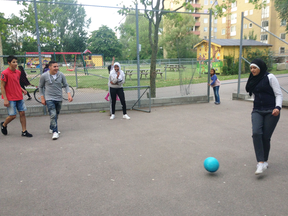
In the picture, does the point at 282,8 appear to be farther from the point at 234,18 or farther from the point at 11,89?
the point at 11,89

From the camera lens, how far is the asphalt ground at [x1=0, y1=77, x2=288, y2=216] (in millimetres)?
3059

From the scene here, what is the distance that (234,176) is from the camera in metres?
3.82

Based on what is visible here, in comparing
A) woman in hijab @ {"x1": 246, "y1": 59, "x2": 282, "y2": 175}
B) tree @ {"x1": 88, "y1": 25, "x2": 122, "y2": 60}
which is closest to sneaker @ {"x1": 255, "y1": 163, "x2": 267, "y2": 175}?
woman in hijab @ {"x1": 246, "y1": 59, "x2": 282, "y2": 175}

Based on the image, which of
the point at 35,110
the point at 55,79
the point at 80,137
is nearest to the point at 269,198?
the point at 80,137

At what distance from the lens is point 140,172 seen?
4023mm

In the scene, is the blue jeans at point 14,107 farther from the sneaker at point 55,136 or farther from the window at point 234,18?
the window at point 234,18

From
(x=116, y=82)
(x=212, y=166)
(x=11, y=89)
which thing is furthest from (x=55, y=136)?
(x=212, y=166)

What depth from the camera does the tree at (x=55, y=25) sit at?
11609 mm

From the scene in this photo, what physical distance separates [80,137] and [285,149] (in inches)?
177

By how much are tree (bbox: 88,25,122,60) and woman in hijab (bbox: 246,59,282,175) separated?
1426 cm

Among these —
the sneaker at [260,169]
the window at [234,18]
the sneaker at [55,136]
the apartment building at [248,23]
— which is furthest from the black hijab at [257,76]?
the window at [234,18]

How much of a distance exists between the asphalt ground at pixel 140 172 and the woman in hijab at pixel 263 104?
455 millimetres

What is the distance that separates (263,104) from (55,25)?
12809mm

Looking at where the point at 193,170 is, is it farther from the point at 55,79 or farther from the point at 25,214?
the point at 55,79
